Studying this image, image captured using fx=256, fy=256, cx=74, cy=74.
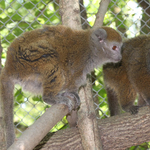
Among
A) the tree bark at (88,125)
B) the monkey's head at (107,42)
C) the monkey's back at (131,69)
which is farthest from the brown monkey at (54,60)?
the monkey's back at (131,69)

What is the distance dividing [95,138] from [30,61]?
49.0 inches

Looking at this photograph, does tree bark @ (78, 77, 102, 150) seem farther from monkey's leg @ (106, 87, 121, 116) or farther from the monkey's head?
monkey's leg @ (106, 87, 121, 116)

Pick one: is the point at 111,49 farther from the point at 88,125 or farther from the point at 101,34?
the point at 88,125

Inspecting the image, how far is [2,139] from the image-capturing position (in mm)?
3414

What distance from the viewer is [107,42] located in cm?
343

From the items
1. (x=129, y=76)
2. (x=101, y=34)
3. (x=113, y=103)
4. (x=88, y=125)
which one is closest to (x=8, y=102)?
(x=88, y=125)

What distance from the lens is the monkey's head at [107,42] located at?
A: 3354 mm

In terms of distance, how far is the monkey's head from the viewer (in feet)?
11.0

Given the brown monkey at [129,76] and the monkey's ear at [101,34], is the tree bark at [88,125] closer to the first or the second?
the monkey's ear at [101,34]

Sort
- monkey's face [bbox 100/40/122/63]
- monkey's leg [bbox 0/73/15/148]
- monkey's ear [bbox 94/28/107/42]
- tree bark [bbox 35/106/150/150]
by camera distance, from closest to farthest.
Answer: monkey's leg [bbox 0/73/15/148] < monkey's ear [bbox 94/28/107/42] < monkey's face [bbox 100/40/122/63] < tree bark [bbox 35/106/150/150]

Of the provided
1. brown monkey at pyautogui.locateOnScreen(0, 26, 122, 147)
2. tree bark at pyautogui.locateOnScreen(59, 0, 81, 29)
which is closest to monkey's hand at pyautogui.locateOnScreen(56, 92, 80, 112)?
brown monkey at pyautogui.locateOnScreen(0, 26, 122, 147)

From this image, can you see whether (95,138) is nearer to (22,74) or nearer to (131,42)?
(22,74)

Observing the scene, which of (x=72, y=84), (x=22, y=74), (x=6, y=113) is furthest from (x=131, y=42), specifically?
(x=6, y=113)

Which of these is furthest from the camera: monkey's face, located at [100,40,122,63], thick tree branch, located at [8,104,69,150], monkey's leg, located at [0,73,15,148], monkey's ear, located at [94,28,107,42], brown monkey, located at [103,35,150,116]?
brown monkey, located at [103,35,150,116]
